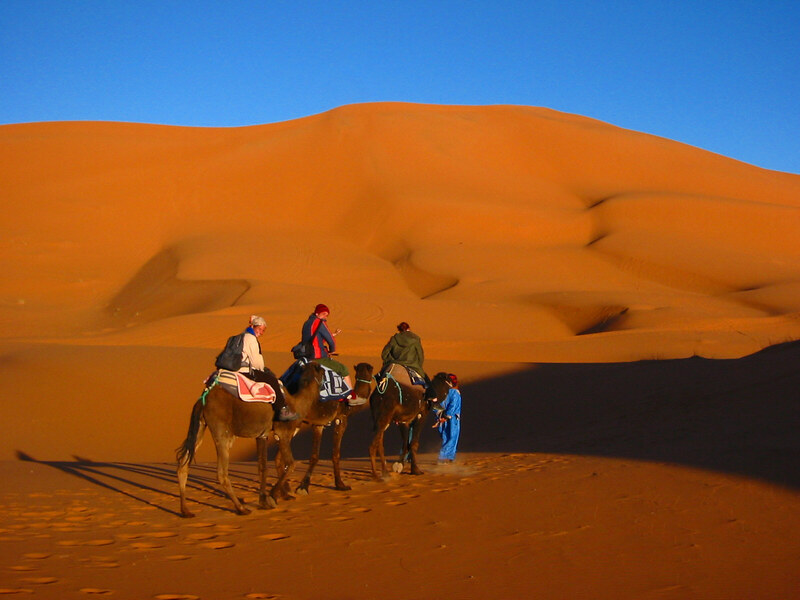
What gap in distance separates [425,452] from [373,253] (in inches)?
1247

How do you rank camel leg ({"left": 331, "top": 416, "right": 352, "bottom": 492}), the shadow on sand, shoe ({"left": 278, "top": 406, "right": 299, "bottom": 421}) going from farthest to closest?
the shadow on sand
camel leg ({"left": 331, "top": 416, "right": 352, "bottom": 492})
shoe ({"left": 278, "top": 406, "right": 299, "bottom": 421})

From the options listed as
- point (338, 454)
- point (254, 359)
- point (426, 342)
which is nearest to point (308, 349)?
point (338, 454)

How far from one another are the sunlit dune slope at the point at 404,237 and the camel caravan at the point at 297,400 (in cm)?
1561

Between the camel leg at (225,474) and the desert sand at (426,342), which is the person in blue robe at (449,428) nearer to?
the desert sand at (426,342)

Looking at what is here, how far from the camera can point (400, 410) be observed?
11.5 meters

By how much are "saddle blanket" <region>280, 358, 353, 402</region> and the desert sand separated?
1196 millimetres

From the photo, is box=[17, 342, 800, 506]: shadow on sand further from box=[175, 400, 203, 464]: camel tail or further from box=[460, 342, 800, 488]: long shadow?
box=[175, 400, 203, 464]: camel tail

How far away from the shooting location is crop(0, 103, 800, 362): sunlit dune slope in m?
A: 32.4

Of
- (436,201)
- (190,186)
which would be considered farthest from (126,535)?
(190,186)

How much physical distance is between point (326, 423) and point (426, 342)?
18.6m

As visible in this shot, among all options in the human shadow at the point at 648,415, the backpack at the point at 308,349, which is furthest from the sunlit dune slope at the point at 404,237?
the backpack at the point at 308,349

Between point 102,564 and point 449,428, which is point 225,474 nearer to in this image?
point 102,564

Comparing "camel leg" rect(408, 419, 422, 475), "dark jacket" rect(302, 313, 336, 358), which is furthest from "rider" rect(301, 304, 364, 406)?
"camel leg" rect(408, 419, 422, 475)

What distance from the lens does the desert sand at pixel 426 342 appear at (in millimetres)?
6801
